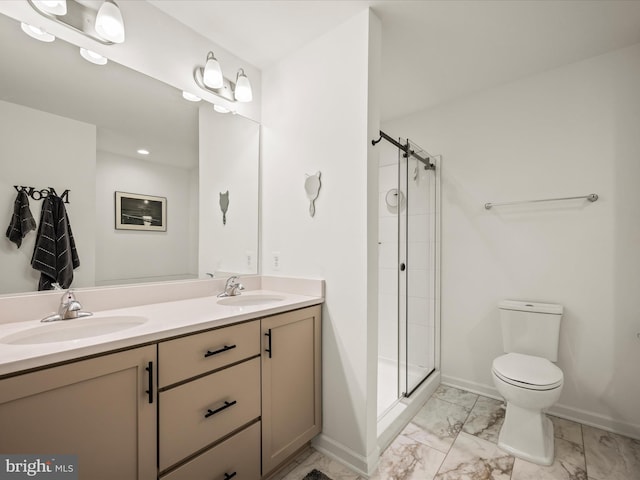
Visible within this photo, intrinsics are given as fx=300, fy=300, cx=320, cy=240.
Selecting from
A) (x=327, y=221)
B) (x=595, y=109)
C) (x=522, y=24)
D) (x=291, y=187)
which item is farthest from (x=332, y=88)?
(x=595, y=109)

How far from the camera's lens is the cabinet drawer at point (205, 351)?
1090 millimetres

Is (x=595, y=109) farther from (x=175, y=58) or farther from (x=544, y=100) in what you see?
(x=175, y=58)

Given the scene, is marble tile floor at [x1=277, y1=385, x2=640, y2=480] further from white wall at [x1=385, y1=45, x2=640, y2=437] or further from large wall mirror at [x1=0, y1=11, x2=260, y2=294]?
large wall mirror at [x1=0, y1=11, x2=260, y2=294]

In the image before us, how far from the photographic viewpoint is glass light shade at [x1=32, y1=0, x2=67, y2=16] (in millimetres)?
1250

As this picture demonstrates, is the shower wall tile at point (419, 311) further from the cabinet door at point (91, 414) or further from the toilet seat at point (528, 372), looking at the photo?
the cabinet door at point (91, 414)

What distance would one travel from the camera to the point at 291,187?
6.41 ft

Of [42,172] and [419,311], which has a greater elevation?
[42,172]

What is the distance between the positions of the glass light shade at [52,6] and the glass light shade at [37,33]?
83 mm

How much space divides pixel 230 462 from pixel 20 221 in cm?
→ 133

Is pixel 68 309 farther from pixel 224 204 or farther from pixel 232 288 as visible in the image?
pixel 224 204

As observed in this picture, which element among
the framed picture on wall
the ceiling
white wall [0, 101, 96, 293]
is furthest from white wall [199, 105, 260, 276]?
white wall [0, 101, 96, 293]

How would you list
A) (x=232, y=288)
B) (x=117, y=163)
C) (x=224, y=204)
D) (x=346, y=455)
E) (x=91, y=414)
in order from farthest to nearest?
(x=224, y=204)
(x=232, y=288)
(x=346, y=455)
(x=117, y=163)
(x=91, y=414)

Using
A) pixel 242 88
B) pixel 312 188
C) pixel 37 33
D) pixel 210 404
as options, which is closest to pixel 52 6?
pixel 37 33

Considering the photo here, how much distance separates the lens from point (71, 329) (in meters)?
1.21
